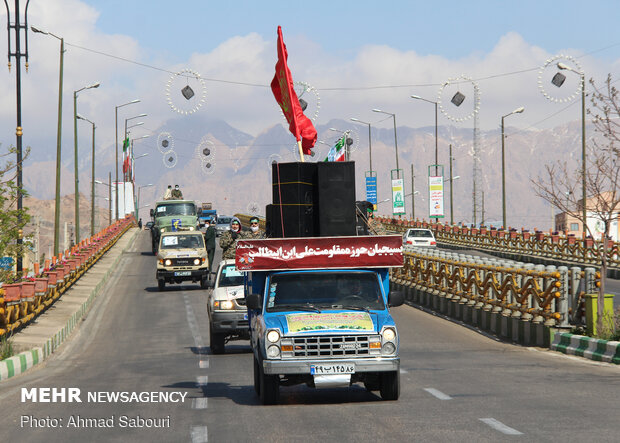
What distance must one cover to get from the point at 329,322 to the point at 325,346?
31cm

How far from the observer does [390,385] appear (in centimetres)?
1273

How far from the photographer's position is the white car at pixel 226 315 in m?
19.8

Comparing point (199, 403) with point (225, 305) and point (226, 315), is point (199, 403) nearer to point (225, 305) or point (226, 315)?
point (226, 315)

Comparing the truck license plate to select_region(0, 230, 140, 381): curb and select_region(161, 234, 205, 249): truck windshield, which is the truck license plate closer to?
select_region(0, 230, 140, 381): curb

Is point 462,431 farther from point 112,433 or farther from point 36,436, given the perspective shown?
point 36,436

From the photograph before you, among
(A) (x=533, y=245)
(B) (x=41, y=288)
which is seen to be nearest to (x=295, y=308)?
(B) (x=41, y=288)

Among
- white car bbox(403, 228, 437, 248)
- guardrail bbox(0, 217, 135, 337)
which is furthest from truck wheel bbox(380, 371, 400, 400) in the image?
white car bbox(403, 228, 437, 248)

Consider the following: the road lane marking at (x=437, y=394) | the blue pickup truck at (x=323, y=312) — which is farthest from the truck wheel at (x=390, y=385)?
the road lane marking at (x=437, y=394)

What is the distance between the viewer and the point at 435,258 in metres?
32.8

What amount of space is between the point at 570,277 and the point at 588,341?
226cm

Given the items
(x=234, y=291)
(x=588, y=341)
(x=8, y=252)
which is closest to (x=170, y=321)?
(x=8, y=252)

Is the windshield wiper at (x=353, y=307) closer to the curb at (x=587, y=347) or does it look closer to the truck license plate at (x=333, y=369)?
the truck license plate at (x=333, y=369)

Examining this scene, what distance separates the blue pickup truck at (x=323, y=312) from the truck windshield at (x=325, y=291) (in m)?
0.01

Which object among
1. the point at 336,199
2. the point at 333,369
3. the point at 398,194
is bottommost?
the point at 333,369
